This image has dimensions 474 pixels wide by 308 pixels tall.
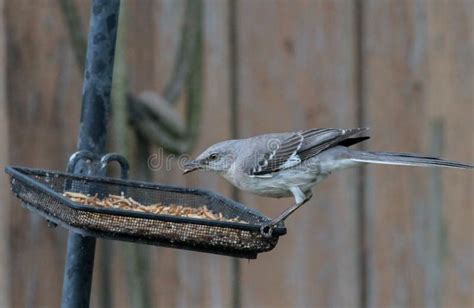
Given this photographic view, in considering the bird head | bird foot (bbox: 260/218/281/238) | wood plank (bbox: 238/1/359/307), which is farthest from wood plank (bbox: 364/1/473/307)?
bird foot (bbox: 260/218/281/238)

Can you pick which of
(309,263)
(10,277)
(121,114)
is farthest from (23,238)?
(309,263)

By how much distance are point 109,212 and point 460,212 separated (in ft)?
7.29

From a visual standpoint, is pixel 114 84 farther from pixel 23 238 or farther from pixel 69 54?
pixel 23 238

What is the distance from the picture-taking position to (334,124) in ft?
13.3

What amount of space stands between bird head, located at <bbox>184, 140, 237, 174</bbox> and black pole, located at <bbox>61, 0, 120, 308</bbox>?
60cm

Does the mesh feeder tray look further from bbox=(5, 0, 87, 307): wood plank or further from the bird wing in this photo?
bbox=(5, 0, 87, 307): wood plank

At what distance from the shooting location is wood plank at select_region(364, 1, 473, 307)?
4.12m

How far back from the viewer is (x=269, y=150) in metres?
3.46

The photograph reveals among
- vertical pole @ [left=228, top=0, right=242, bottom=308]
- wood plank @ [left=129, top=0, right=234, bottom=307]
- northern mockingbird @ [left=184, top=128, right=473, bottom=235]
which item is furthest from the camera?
vertical pole @ [left=228, top=0, right=242, bottom=308]

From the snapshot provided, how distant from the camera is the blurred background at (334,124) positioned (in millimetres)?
3928

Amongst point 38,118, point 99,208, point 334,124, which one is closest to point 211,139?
point 334,124

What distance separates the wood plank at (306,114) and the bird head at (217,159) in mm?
573

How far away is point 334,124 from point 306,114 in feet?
0.45

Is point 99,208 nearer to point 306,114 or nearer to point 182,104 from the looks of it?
point 182,104
